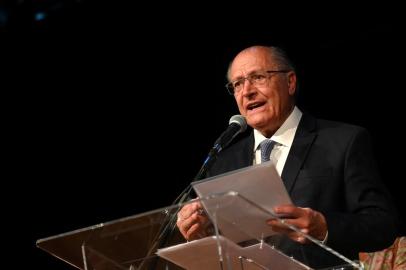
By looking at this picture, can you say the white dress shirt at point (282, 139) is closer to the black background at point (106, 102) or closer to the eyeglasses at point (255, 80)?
the eyeglasses at point (255, 80)

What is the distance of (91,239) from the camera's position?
216 cm

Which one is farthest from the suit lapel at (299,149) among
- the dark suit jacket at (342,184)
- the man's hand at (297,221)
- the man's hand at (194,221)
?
the man's hand at (194,221)

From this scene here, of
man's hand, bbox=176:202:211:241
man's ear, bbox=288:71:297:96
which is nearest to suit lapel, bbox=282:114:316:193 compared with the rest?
man's ear, bbox=288:71:297:96

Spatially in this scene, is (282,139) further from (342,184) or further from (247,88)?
(342,184)

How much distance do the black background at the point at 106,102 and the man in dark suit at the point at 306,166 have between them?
1.15 m

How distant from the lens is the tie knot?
2975 mm

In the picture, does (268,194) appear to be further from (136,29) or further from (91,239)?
(136,29)

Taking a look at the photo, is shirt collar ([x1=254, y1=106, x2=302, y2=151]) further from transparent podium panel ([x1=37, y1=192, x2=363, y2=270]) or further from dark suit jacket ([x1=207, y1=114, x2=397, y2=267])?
transparent podium panel ([x1=37, y1=192, x2=363, y2=270])

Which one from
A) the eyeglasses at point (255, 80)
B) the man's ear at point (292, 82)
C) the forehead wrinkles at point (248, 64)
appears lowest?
the man's ear at point (292, 82)

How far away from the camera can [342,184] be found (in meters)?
2.73

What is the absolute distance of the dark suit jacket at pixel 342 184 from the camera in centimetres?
247

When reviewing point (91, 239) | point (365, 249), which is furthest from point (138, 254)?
point (365, 249)

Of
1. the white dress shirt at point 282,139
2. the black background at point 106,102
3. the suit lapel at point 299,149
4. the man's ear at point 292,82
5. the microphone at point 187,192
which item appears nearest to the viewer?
the microphone at point 187,192

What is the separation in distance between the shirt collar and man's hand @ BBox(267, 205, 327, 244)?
83 centimetres
